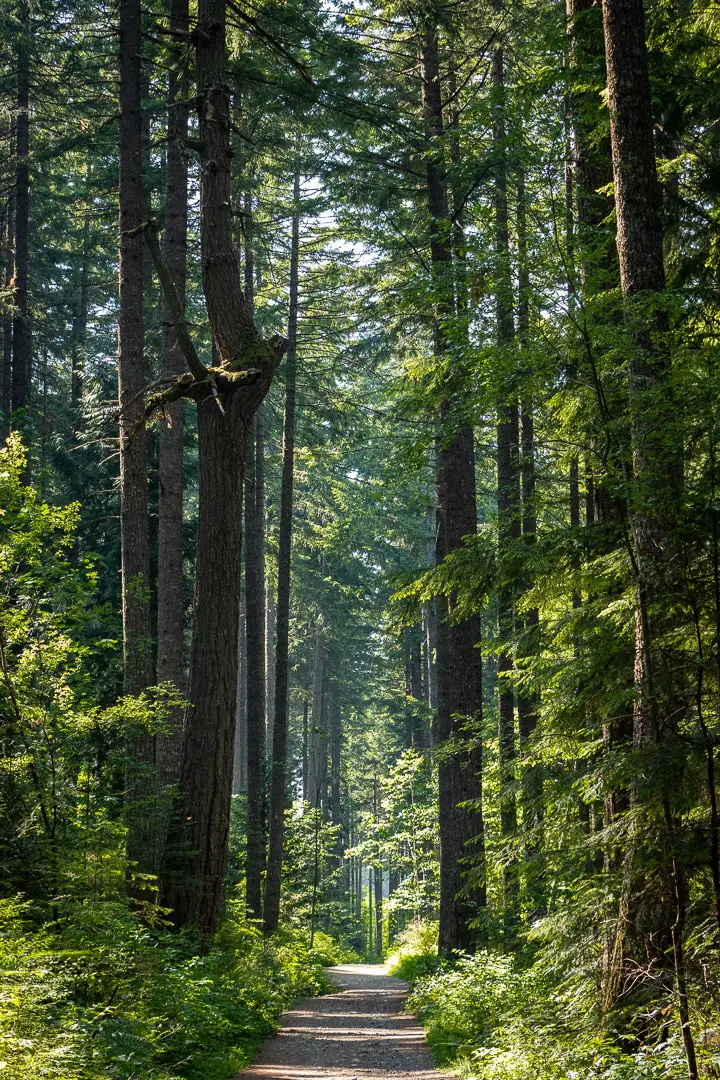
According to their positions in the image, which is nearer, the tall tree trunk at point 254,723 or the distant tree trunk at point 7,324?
the tall tree trunk at point 254,723

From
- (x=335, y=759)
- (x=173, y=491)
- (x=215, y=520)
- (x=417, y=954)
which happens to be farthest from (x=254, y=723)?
(x=335, y=759)

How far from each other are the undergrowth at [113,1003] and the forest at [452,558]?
0.12ft

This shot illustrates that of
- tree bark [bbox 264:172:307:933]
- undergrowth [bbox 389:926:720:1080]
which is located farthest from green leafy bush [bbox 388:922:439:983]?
undergrowth [bbox 389:926:720:1080]

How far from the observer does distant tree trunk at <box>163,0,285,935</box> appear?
29.9 feet

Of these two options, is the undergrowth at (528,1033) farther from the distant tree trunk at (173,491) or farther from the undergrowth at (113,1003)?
the distant tree trunk at (173,491)

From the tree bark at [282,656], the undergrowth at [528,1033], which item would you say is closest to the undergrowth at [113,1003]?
the undergrowth at [528,1033]

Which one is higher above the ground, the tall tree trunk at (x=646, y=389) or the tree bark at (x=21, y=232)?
the tree bark at (x=21, y=232)

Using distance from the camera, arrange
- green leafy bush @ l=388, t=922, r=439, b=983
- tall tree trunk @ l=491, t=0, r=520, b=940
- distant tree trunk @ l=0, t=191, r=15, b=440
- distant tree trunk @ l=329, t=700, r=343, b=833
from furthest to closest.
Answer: distant tree trunk @ l=329, t=700, r=343, b=833, distant tree trunk @ l=0, t=191, r=15, b=440, green leafy bush @ l=388, t=922, r=439, b=983, tall tree trunk @ l=491, t=0, r=520, b=940

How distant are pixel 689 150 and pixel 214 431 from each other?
214 inches

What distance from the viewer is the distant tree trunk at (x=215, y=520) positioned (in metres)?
9.10

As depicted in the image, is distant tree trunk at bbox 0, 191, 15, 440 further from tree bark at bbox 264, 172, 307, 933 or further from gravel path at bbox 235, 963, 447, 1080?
gravel path at bbox 235, 963, 447, 1080

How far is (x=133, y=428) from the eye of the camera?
1077 centimetres

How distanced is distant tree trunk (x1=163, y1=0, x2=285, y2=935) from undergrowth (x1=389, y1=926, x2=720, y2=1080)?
2.75 meters

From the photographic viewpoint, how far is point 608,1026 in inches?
206
